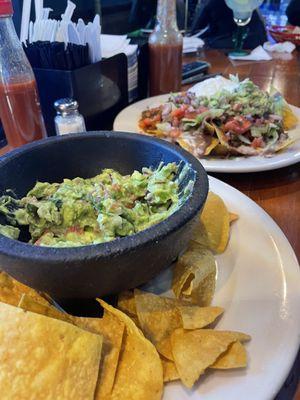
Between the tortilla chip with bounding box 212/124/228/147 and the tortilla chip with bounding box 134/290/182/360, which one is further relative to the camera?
the tortilla chip with bounding box 212/124/228/147

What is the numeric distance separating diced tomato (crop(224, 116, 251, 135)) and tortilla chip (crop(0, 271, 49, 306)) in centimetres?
91

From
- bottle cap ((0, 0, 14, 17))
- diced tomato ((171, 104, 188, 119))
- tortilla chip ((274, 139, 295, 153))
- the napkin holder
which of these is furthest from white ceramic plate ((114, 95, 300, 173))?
bottle cap ((0, 0, 14, 17))

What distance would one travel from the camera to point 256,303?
72cm

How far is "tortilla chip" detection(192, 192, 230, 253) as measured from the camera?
2.88ft

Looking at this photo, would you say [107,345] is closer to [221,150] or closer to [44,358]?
[44,358]

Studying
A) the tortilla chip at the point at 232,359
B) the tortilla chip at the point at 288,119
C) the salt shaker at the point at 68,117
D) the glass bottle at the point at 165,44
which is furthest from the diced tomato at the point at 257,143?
the tortilla chip at the point at 232,359

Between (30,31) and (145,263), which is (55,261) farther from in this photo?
(30,31)

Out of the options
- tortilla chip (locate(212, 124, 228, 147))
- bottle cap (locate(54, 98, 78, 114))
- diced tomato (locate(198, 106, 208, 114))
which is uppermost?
bottle cap (locate(54, 98, 78, 114))

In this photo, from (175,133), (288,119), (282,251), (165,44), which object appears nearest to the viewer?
(282,251)

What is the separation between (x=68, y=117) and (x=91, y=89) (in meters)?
0.21

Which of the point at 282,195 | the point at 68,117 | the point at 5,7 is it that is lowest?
the point at 282,195

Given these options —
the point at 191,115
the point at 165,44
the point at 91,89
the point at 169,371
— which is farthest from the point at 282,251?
the point at 165,44

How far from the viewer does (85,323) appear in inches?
26.9

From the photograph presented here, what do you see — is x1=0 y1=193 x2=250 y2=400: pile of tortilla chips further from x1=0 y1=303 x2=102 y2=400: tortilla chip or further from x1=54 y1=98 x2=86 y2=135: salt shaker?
x1=54 y1=98 x2=86 y2=135: salt shaker
